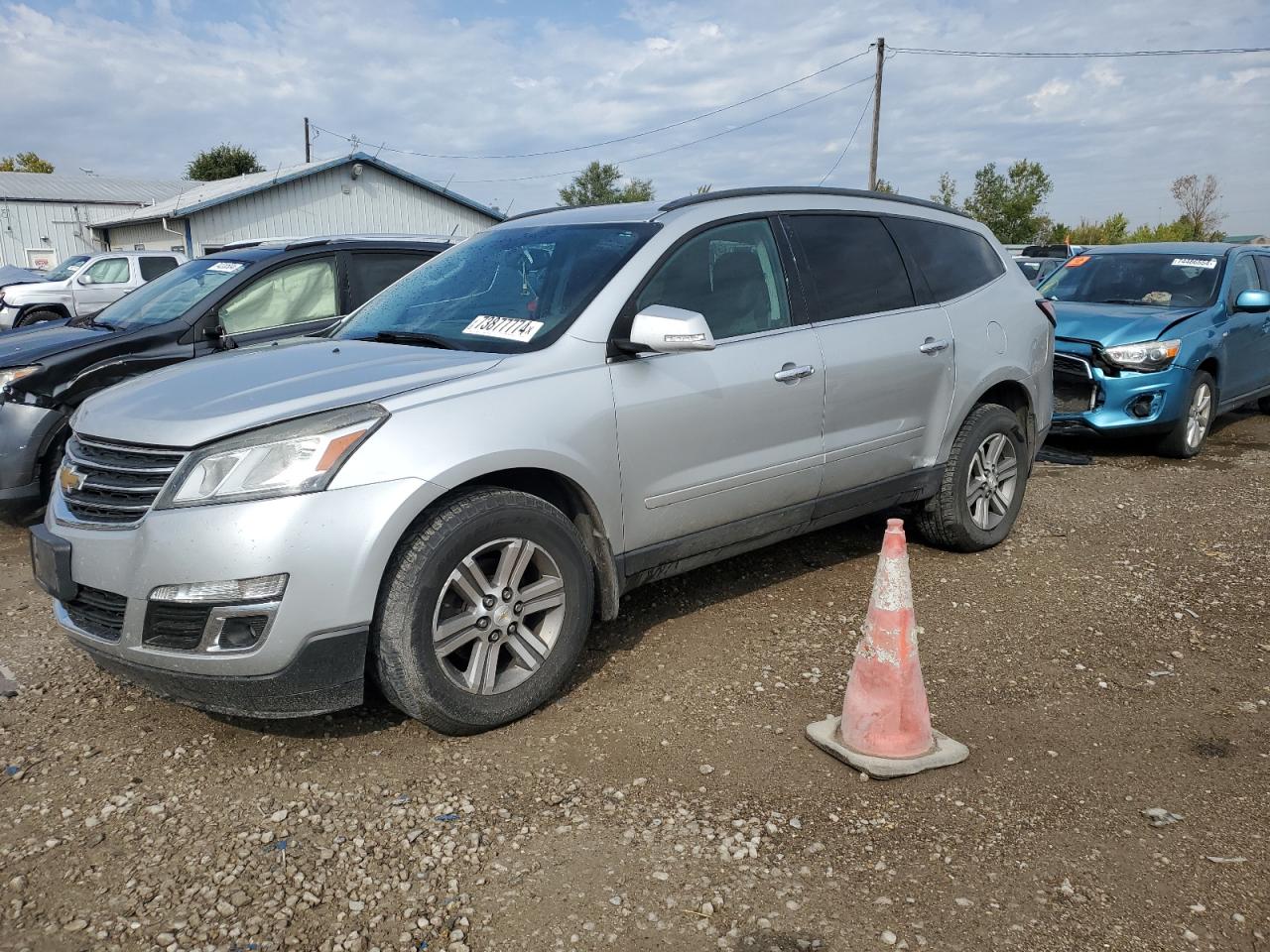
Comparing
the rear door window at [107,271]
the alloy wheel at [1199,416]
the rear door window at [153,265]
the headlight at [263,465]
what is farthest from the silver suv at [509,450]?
the rear door window at [107,271]

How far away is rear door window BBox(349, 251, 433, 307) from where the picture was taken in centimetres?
691

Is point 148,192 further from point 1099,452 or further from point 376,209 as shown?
point 1099,452

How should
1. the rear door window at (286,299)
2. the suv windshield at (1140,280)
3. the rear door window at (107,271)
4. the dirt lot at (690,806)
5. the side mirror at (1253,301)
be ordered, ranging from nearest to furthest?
the dirt lot at (690,806) < the rear door window at (286,299) < the side mirror at (1253,301) < the suv windshield at (1140,280) < the rear door window at (107,271)

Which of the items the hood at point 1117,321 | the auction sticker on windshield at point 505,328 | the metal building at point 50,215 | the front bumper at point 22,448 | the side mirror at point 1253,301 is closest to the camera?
the auction sticker on windshield at point 505,328

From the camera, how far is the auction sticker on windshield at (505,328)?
3654 millimetres

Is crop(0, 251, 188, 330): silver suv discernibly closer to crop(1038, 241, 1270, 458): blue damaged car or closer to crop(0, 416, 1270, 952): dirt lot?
crop(0, 416, 1270, 952): dirt lot

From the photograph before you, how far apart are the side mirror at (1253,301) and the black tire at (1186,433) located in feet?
2.01

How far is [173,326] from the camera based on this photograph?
6.33 metres

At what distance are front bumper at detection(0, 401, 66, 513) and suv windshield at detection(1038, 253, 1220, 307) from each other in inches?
330

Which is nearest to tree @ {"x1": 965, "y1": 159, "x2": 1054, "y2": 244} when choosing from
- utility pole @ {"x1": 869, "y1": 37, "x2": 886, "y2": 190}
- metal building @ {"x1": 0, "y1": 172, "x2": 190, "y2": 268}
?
utility pole @ {"x1": 869, "y1": 37, "x2": 886, "y2": 190}

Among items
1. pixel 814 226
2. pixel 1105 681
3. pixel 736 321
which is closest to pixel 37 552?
pixel 736 321

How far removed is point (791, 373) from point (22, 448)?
4.42 metres

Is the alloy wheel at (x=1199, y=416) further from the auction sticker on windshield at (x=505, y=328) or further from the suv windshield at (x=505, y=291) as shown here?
the auction sticker on windshield at (x=505, y=328)

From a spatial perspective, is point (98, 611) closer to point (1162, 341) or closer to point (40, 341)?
point (40, 341)
